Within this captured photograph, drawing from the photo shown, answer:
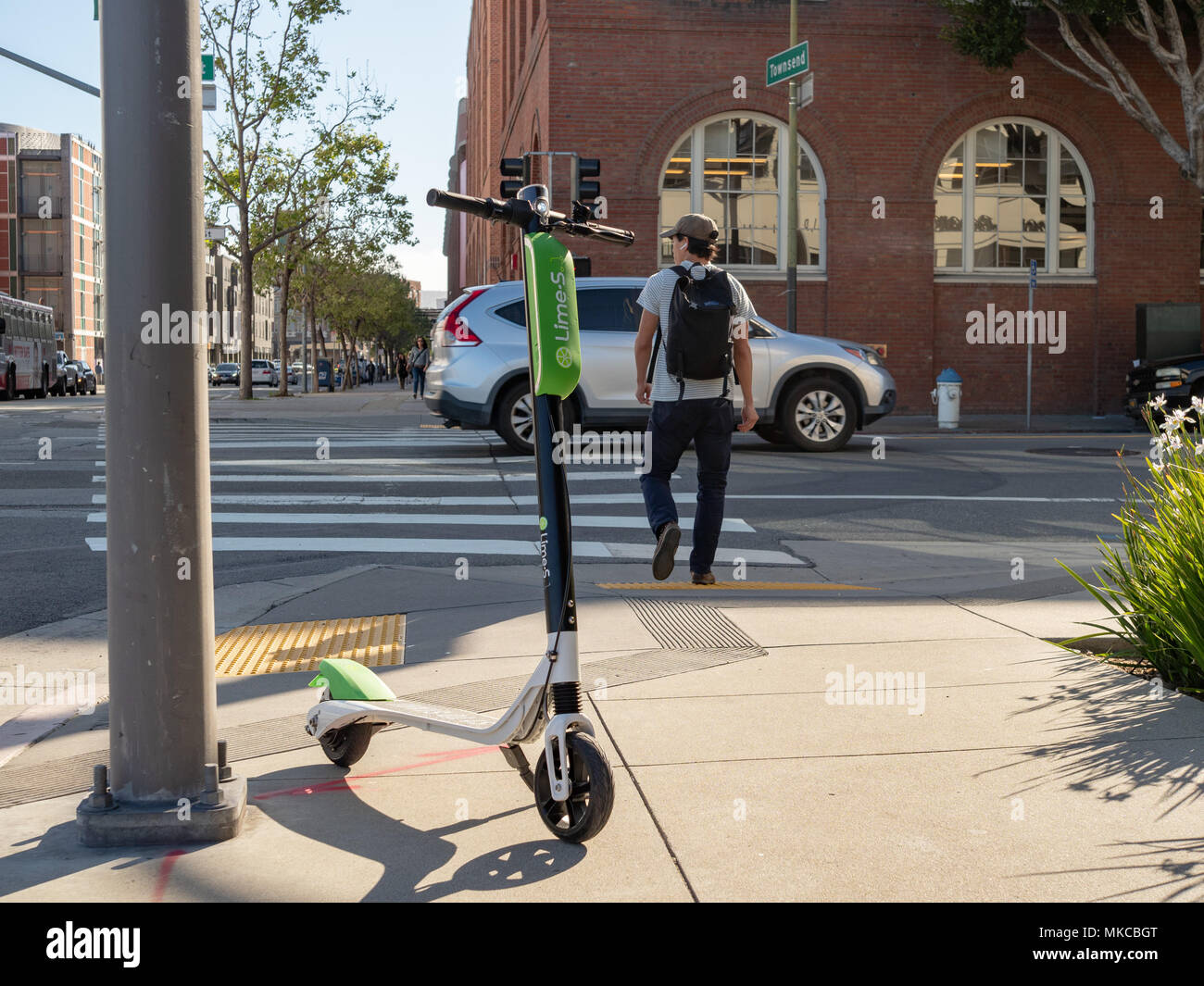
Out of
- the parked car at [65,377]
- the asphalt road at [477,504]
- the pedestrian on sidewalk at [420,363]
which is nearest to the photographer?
the asphalt road at [477,504]

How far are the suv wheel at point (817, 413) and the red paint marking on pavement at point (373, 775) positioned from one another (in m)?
11.8

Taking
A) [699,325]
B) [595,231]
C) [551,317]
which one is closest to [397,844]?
[551,317]

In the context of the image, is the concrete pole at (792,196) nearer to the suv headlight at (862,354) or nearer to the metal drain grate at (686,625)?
the suv headlight at (862,354)

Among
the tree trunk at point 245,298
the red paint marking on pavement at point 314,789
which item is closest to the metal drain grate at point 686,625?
the red paint marking on pavement at point 314,789

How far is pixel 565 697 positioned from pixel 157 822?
3.59ft

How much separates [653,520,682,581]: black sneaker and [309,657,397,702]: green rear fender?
9.35 feet

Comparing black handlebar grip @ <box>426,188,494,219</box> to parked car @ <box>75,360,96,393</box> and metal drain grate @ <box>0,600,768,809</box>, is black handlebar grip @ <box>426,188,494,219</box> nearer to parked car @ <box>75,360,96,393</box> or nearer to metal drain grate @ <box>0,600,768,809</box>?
metal drain grate @ <box>0,600,768,809</box>

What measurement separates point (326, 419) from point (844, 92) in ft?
38.7

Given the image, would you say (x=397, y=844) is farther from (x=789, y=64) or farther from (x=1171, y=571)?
(x=789, y=64)

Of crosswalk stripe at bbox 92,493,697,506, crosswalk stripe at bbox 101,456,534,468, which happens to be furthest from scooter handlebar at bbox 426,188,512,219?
crosswalk stripe at bbox 101,456,534,468

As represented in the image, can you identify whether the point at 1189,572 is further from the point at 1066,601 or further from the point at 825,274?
the point at 825,274

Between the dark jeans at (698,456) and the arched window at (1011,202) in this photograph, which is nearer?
the dark jeans at (698,456)

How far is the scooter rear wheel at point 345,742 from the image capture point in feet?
13.3
